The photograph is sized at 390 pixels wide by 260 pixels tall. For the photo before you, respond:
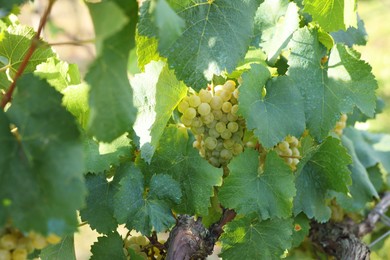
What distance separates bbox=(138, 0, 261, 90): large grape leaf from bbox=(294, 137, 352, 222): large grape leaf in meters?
0.28

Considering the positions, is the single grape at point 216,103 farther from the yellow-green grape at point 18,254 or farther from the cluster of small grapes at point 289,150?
the yellow-green grape at point 18,254

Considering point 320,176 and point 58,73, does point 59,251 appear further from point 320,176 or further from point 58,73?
point 320,176

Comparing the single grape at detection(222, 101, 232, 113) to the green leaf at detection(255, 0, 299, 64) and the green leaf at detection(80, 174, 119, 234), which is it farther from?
the green leaf at detection(80, 174, 119, 234)

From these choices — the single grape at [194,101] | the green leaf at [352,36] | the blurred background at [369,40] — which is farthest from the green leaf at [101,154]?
the blurred background at [369,40]

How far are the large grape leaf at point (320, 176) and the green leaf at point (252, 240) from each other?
0.10 metres

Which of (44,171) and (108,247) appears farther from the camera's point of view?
(108,247)

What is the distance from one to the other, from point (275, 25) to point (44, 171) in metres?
0.73

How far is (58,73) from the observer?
1.09 metres

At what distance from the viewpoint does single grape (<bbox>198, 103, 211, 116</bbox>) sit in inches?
43.2

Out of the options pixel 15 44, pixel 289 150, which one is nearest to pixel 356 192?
pixel 289 150

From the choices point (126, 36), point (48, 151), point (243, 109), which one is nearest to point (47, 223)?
point (48, 151)

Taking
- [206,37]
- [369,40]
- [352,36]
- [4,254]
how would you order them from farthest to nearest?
[369,40] < [352,36] < [206,37] < [4,254]

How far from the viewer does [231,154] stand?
1151mm

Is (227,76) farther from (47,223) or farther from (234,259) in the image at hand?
(47,223)
